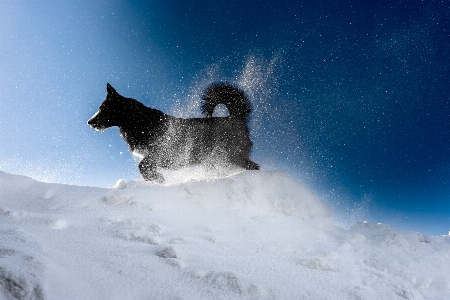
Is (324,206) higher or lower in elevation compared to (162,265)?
higher

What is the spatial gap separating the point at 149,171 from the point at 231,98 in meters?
3.34

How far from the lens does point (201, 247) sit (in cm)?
379

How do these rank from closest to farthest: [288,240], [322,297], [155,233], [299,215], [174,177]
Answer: [322,297]
[155,233]
[288,240]
[299,215]
[174,177]

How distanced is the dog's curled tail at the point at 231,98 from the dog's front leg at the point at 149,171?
8.70 ft

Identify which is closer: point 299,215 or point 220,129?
point 299,215

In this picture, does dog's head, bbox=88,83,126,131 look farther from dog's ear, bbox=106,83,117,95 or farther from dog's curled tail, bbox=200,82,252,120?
dog's curled tail, bbox=200,82,252,120

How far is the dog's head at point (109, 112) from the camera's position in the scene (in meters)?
7.70

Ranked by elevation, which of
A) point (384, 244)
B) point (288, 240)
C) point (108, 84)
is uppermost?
point (108, 84)

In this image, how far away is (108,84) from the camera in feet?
25.1

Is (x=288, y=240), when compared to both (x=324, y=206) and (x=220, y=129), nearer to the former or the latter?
(x=324, y=206)

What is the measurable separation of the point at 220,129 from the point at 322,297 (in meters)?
5.84

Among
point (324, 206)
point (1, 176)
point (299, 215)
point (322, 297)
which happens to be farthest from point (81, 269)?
point (324, 206)

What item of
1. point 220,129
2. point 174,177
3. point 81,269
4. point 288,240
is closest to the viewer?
point 81,269

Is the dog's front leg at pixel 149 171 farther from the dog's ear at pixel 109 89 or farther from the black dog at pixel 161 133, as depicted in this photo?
the dog's ear at pixel 109 89
